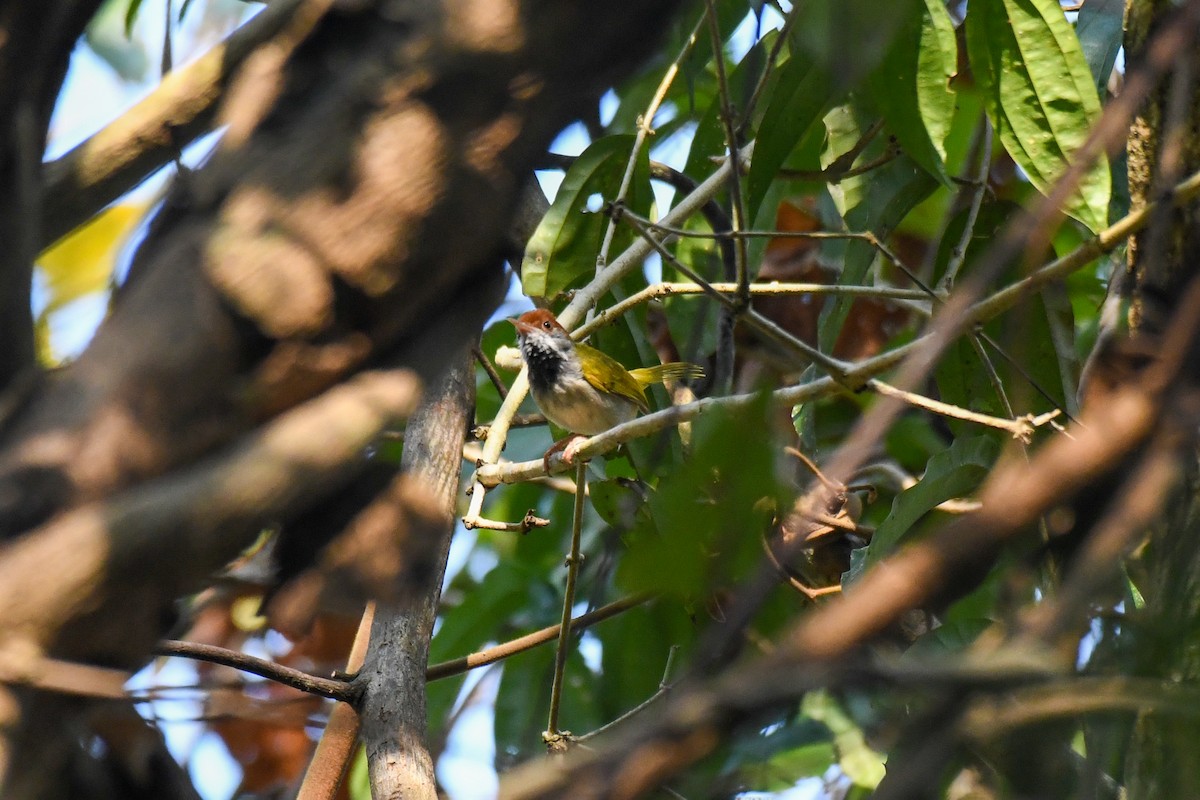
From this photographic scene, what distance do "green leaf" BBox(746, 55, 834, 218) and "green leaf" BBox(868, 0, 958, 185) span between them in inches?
10.4

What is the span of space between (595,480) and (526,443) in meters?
1.38

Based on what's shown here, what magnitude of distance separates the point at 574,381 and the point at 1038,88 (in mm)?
3113

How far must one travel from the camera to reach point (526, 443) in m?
5.32

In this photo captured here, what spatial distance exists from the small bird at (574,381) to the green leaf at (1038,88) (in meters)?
2.40

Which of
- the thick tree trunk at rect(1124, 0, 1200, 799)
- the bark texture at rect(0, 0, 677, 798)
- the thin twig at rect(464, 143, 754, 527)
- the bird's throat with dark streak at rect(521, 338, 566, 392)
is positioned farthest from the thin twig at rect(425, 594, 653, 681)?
the bird's throat with dark streak at rect(521, 338, 566, 392)

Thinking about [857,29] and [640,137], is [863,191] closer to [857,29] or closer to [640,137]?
[640,137]

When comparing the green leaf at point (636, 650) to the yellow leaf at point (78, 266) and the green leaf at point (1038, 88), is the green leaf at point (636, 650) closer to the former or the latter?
the green leaf at point (1038, 88)

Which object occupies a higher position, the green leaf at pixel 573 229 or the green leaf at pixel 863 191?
the green leaf at pixel 573 229

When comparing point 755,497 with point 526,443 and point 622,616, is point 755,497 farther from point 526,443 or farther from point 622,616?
point 526,443

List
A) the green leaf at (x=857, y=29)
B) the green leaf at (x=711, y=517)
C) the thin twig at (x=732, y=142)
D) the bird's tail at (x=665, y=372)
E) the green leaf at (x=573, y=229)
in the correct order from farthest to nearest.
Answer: the bird's tail at (x=665, y=372) → the green leaf at (x=573, y=229) → the thin twig at (x=732, y=142) → the green leaf at (x=857, y=29) → the green leaf at (x=711, y=517)

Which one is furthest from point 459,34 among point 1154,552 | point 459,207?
point 1154,552

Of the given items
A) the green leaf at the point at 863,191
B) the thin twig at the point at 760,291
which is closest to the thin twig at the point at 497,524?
the thin twig at the point at 760,291

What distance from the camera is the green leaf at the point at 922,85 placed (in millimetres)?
3096

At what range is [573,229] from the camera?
3.79 m
